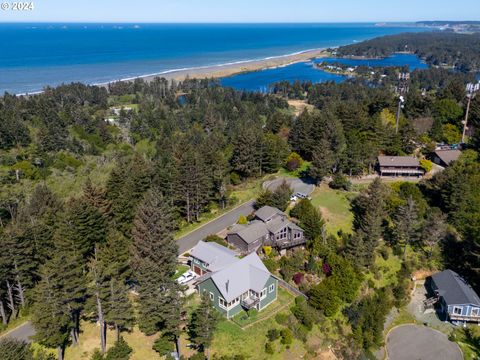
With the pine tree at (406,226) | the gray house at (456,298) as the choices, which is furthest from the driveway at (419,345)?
the pine tree at (406,226)

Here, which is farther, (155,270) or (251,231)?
(251,231)

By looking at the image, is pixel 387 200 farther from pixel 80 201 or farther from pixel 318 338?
pixel 80 201

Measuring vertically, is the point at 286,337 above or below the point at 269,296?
below

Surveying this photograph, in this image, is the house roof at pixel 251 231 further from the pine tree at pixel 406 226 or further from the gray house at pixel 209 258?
the pine tree at pixel 406 226

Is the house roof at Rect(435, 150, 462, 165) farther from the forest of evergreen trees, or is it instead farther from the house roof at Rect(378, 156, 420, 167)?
the house roof at Rect(378, 156, 420, 167)

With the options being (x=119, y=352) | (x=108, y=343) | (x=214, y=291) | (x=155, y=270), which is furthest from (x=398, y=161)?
(x=119, y=352)

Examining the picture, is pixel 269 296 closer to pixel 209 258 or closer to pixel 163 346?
pixel 209 258

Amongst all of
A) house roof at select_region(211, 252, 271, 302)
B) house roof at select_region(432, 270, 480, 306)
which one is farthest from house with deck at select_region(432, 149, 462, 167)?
house roof at select_region(211, 252, 271, 302)

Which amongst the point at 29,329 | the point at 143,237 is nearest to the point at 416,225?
the point at 143,237
